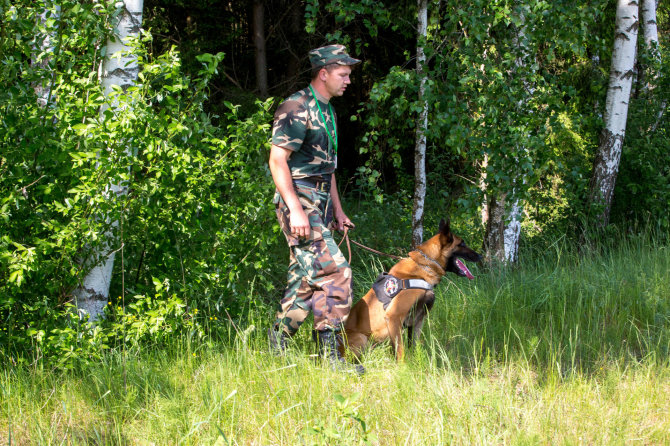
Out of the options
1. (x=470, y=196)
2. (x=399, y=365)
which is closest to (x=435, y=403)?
(x=399, y=365)

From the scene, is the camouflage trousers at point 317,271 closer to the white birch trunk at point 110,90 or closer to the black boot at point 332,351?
the black boot at point 332,351

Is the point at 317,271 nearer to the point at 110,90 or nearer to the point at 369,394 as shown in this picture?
the point at 369,394

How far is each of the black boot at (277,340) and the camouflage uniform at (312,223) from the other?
8 cm

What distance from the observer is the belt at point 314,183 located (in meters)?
3.81

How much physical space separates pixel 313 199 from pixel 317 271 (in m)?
0.47

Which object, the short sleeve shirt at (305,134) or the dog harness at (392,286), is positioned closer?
the short sleeve shirt at (305,134)

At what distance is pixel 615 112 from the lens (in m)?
7.70

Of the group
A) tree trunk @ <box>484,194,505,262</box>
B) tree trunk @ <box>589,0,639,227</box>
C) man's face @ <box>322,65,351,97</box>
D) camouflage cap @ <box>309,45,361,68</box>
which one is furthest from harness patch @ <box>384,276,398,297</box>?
tree trunk @ <box>589,0,639,227</box>

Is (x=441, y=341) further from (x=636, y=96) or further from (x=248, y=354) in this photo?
(x=636, y=96)

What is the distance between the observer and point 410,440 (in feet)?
9.40

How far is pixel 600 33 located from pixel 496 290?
6.87 metres

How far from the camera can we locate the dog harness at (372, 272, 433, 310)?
12.8 ft

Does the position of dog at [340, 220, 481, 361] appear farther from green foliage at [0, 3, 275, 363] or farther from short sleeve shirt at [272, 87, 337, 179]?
green foliage at [0, 3, 275, 363]

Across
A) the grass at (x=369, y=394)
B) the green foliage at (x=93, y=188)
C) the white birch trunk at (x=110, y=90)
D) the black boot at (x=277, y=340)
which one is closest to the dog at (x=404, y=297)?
the grass at (x=369, y=394)
